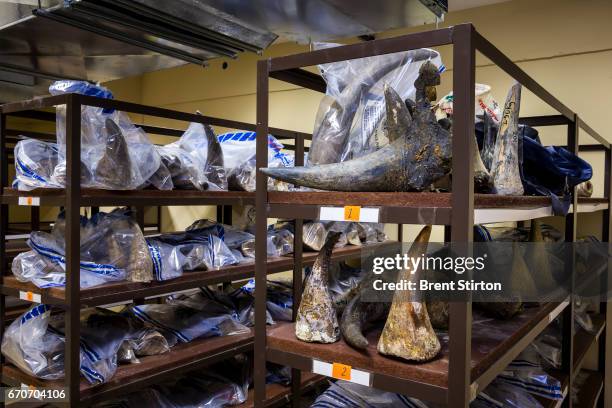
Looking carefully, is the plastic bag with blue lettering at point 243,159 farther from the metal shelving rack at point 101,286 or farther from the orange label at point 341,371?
the orange label at point 341,371

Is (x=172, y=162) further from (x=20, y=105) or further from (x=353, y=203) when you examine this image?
(x=353, y=203)

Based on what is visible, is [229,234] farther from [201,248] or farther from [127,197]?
[127,197]

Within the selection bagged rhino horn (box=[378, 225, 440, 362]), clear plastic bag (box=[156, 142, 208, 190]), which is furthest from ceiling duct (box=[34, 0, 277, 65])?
bagged rhino horn (box=[378, 225, 440, 362])

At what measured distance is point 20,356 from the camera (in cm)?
204

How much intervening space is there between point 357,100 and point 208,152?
51.7 inches

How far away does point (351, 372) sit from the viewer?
3.87 ft

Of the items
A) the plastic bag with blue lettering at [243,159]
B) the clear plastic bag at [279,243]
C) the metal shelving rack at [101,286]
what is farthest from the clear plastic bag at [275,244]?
the plastic bag with blue lettering at [243,159]

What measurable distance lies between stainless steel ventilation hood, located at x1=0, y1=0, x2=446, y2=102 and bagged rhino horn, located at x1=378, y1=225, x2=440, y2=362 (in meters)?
1.52

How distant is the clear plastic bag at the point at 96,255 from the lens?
204 centimetres

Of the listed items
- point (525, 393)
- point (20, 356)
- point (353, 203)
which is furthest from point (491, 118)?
point (20, 356)

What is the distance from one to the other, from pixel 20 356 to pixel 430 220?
6.26ft

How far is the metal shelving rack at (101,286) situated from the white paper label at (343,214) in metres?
1.12

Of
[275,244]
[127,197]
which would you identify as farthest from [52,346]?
[275,244]
